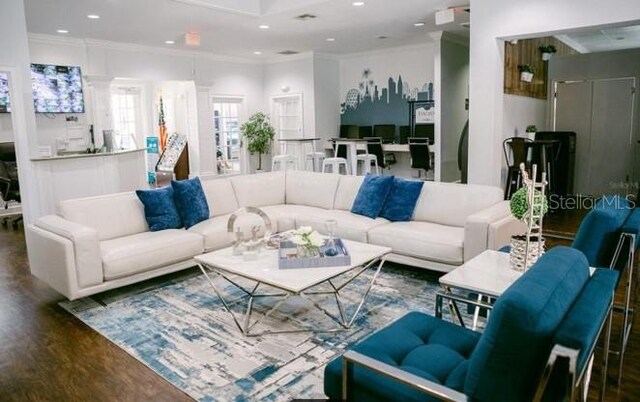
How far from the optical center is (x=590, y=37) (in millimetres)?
8547

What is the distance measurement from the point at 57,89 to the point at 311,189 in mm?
5196

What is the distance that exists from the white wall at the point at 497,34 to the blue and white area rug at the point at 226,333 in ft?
7.50

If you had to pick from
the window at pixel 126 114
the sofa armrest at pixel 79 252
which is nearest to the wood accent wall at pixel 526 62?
the sofa armrest at pixel 79 252

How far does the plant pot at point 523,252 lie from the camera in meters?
2.46

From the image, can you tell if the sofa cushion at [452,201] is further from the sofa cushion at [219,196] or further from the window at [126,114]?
the window at [126,114]

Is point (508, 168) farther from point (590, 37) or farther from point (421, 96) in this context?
point (590, 37)

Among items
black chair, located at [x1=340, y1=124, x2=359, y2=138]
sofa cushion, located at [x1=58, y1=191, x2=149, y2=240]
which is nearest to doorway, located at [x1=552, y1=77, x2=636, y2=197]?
black chair, located at [x1=340, y1=124, x2=359, y2=138]

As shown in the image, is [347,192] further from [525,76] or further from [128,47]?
[128,47]

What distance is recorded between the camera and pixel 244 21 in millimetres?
6828

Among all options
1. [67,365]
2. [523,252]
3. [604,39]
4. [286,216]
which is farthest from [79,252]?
[604,39]

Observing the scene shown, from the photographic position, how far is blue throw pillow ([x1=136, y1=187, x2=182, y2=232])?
Result: 13.8 ft

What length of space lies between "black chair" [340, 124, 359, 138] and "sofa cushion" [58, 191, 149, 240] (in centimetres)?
648

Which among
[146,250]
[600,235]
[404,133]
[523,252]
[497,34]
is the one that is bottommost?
[146,250]

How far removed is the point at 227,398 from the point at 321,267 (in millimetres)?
1017
